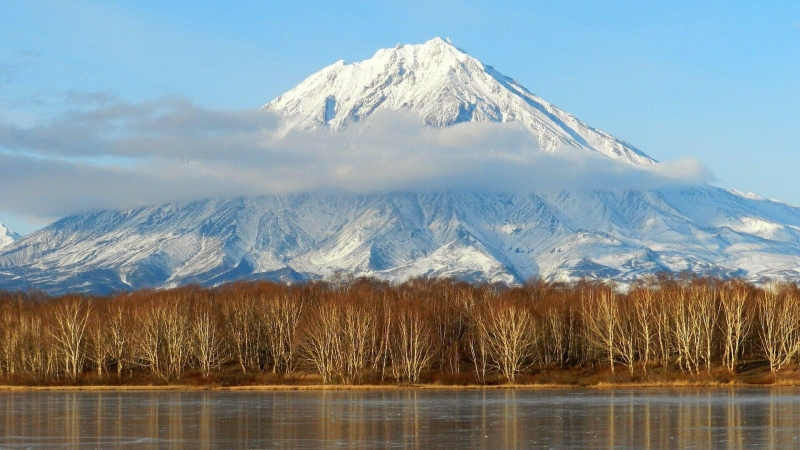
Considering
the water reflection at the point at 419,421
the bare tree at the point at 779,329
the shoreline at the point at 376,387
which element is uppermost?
the bare tree at the point at 779,329

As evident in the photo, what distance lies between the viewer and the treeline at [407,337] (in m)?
115

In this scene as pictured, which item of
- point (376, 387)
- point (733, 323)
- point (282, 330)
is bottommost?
point (376, 387)

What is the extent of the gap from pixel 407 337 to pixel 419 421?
53.5m

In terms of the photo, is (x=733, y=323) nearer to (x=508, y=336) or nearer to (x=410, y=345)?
(x=508, y=336)

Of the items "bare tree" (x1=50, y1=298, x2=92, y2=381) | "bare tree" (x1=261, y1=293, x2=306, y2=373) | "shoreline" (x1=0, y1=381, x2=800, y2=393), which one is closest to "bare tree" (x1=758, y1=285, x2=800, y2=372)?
"shoreline" (x1=0, y1=381, x2=800, y2=393)

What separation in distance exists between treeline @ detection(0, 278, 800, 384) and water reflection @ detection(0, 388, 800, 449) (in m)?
19.2

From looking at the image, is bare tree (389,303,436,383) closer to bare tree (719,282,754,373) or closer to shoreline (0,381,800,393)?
shoreline (0,381,800,393)

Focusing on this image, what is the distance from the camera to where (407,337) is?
118625 millimetres

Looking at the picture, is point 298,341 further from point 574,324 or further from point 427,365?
point 574,324

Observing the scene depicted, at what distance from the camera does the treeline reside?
115m

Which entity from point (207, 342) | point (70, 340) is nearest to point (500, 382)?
point (207, 342)

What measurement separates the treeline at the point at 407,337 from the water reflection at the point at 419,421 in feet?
62.9

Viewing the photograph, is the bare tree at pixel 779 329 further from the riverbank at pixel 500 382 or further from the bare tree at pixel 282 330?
the bare tree at pixel 282 330

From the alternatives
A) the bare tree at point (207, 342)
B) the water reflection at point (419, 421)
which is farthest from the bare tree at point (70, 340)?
the water reflection at point (419, 421)
